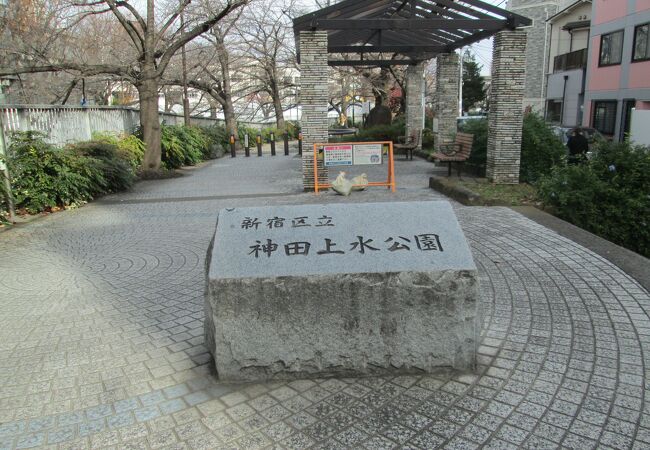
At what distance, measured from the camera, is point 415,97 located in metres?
20.8

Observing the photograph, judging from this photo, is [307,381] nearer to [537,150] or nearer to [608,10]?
[537,150]

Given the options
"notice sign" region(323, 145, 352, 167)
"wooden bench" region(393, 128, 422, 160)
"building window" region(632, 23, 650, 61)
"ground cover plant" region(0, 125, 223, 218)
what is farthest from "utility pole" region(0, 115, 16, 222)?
"building window" region(632, 23, 650, 61)

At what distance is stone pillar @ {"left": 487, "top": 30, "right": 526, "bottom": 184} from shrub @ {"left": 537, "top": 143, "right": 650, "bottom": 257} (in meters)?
3.10

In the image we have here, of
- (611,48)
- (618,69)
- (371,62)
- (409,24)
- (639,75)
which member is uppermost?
(611,48)

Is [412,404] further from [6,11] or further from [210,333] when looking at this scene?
[6,11]

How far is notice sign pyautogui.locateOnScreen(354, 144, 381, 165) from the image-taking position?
11570mm

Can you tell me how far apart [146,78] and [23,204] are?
7.25 metres

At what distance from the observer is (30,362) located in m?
4.17

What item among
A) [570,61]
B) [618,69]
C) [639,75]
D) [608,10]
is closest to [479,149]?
[639,75]

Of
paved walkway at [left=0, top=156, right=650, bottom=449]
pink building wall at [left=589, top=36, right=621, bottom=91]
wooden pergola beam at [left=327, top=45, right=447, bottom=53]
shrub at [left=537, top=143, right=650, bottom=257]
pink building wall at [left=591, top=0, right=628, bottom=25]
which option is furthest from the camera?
pink building wall at [left=589, top=36, right=621, bottom=91]

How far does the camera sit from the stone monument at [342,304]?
3613 millimetres

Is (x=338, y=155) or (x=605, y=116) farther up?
(x=605, y=116)

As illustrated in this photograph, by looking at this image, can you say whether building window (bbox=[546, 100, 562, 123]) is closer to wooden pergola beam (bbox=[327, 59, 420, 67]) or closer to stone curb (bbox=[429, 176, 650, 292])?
wooden pergola beam (bbox=[327, 59, 420, 67])

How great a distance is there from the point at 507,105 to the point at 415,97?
29.9 ft
